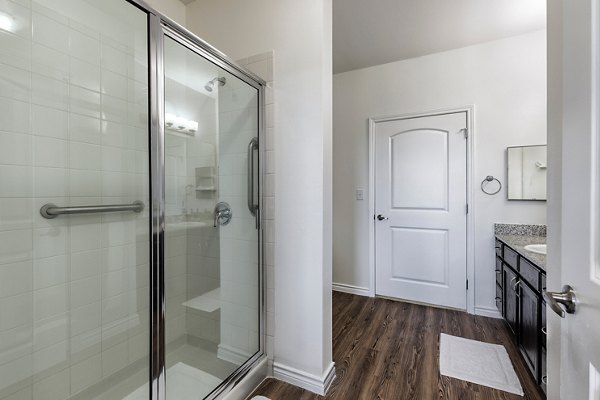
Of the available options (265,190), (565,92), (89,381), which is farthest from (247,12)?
(89,381)

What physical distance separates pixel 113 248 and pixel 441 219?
278 cm

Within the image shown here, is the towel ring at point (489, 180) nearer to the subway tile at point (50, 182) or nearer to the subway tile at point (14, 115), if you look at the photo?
the subway tile at point (50, 182)

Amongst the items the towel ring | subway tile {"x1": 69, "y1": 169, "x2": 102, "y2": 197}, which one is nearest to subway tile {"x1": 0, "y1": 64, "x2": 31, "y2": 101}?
subway tile {"x1": 69, "y1": 169, "x2": 102, "y2": 197}

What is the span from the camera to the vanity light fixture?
54.3 inches

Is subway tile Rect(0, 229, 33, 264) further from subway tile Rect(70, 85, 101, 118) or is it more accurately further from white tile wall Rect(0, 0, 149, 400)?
subway tile Rect(70, 85, 101, 118)

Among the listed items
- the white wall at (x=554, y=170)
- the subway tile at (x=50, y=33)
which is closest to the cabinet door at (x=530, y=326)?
the white wall at (x=554, y=170)

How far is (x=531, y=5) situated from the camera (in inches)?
82.7

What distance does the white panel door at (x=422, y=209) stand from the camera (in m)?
2.72

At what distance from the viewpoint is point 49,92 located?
49.9 inches

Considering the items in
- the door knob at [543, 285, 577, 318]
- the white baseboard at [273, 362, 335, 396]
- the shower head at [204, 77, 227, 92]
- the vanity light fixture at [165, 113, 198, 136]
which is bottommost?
the white baseboard at [273, 362, 335, 396]

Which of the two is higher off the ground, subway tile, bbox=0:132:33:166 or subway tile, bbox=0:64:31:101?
subway tile, bbox=0:64:31:101

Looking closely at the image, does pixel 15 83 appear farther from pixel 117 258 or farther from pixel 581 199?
pixel 581 199

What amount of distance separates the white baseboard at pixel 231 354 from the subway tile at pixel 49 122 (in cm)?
141

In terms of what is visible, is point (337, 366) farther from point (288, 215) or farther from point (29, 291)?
point (29, 291)
